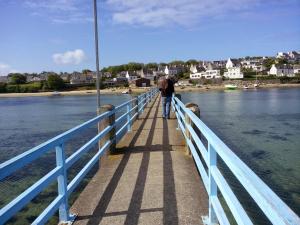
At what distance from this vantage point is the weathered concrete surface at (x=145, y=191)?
199 inches

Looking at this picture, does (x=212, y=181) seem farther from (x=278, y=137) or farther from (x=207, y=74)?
(x=207, y=74)

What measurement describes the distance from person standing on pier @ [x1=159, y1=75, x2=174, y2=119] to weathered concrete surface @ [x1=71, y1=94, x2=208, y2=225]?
7.13 m

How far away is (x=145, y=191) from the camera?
20.0 ft

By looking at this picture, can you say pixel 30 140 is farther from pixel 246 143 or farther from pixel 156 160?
pixel 156 160

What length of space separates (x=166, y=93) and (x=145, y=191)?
11.1 meters

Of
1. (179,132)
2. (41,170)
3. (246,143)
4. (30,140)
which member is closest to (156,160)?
(179,132)

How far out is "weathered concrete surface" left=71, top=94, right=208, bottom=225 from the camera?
5.05 meters

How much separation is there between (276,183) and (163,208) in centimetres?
979

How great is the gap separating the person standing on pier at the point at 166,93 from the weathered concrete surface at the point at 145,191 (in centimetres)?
713

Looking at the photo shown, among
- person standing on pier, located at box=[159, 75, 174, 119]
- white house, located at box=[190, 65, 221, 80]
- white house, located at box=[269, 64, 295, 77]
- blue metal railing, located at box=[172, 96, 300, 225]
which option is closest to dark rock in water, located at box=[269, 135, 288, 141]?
person standing on pier, located at box=[159, 75, 174, 119]

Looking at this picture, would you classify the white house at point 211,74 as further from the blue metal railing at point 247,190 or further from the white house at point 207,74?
the blue metal railing at point 247,190

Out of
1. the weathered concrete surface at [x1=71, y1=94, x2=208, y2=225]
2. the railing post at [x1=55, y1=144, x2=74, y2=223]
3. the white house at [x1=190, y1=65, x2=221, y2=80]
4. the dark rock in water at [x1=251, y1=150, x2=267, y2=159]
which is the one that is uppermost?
the white house at [x1=190, y1=65, x2=221, y2=80]

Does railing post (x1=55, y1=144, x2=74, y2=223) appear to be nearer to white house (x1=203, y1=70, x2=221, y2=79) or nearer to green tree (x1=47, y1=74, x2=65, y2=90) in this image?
green tree (x1=47, y1=74, x2=65, y2=90)

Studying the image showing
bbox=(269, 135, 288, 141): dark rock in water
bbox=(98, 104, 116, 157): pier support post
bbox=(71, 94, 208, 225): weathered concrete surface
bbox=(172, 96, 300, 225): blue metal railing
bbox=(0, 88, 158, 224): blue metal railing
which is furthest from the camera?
bbox=(269, 135, 288, 141): dark rock in water
